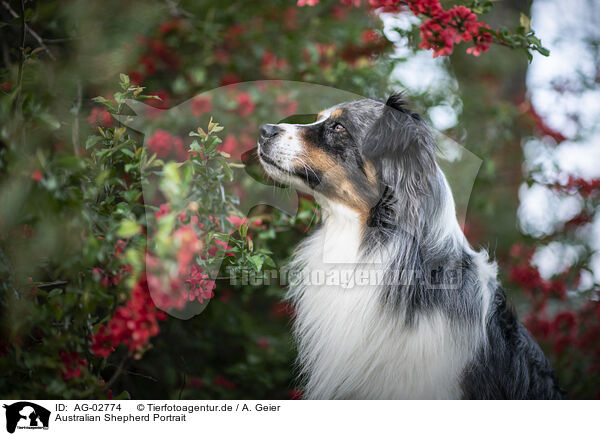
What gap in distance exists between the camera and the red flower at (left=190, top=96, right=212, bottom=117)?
73.4 inches

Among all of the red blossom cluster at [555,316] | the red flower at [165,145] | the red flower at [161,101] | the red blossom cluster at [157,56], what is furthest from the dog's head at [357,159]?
the red blossom cluster at [555,316]

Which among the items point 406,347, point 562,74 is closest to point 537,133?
point 562,74

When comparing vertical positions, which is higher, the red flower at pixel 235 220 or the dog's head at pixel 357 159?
the dog's head at pixel 357 159

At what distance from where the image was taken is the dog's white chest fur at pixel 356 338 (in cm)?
141

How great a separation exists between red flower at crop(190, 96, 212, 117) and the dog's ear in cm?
77

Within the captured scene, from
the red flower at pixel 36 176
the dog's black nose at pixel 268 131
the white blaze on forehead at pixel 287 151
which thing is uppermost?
the red flower at pixel 36 176

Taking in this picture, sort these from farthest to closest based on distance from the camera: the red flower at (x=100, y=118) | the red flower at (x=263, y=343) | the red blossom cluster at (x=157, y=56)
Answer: the red flower at (x=263, y=343), the red blossom cluster at (x=157, y=56), the red flower at (x=100, y=118)

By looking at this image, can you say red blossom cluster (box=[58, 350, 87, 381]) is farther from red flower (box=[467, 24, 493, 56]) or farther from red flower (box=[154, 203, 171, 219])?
red flower (box=[467, 24, 493, 56])

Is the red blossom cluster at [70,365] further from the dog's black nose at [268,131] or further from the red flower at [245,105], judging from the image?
the red flower at [245,105]

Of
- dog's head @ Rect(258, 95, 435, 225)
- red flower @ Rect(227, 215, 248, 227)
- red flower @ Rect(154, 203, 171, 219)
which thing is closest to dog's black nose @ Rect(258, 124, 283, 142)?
dog's head @ Rect(258, 95, 435, 225)
